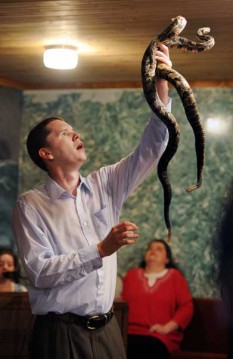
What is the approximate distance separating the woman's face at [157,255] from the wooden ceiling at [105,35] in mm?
1563

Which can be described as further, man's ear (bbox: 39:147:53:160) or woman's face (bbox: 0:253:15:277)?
woman's face (bbox: 0:253:15:277)

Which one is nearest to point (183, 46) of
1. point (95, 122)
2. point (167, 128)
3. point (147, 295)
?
point (167, 128)

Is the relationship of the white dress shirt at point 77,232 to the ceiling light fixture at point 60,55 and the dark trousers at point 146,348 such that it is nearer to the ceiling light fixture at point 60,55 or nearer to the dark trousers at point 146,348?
the ceiling light fixture at point 60,55

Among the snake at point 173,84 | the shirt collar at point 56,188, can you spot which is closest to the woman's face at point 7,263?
the shirt collar at point 56,188

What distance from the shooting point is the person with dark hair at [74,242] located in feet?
10.4

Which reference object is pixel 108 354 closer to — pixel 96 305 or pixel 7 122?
pixel 96 305

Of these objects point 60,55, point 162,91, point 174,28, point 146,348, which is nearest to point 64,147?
point 162,91

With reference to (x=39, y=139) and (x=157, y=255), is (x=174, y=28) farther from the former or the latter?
(x=157, y=255)

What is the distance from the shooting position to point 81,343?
323 cm

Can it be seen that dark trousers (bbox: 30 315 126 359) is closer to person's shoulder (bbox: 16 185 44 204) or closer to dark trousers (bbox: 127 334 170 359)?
person's shoulder (bbox: 16 185 44 204)

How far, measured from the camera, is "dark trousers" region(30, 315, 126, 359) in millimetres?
3232

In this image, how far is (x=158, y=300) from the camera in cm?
664

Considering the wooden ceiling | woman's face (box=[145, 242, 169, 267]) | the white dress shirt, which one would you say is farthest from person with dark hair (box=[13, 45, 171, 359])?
woman's face (box=[145, 242, 169, 267])

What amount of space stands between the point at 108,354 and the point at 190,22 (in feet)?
7.59
